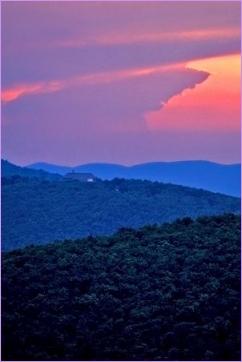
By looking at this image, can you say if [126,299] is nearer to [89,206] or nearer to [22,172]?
[89,206]

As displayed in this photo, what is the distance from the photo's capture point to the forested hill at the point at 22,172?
62.2 feet

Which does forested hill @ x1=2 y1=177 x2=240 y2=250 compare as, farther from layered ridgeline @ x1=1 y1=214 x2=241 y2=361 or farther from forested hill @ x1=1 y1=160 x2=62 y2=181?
layered ridgeline @ x1=1 y1=214 x2=241 y2=361

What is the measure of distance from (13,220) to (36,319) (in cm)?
764

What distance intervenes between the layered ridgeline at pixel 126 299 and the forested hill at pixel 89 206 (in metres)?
4.93

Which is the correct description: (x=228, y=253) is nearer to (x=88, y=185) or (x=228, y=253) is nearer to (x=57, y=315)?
(x=57, y=315)

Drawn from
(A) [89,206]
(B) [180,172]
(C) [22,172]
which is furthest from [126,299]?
(C) [22,172]

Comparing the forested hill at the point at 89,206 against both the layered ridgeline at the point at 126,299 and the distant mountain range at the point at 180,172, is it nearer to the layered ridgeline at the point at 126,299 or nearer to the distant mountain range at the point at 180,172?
the distant mountain range at the point at 180,172

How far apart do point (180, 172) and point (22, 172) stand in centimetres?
560

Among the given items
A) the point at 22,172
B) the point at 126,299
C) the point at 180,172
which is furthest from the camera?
the point at 22,172

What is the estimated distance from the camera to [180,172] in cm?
1576

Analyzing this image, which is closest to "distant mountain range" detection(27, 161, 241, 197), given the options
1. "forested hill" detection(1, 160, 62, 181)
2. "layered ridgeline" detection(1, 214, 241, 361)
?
"forested hill" detection(1, 160, 62, 181)

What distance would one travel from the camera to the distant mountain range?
1423cm

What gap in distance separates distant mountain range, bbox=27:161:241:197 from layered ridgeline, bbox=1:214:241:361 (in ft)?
10.0

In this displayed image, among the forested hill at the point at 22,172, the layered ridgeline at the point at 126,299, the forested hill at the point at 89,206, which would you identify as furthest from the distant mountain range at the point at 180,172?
the layered ridgeline at the point at 126,299
